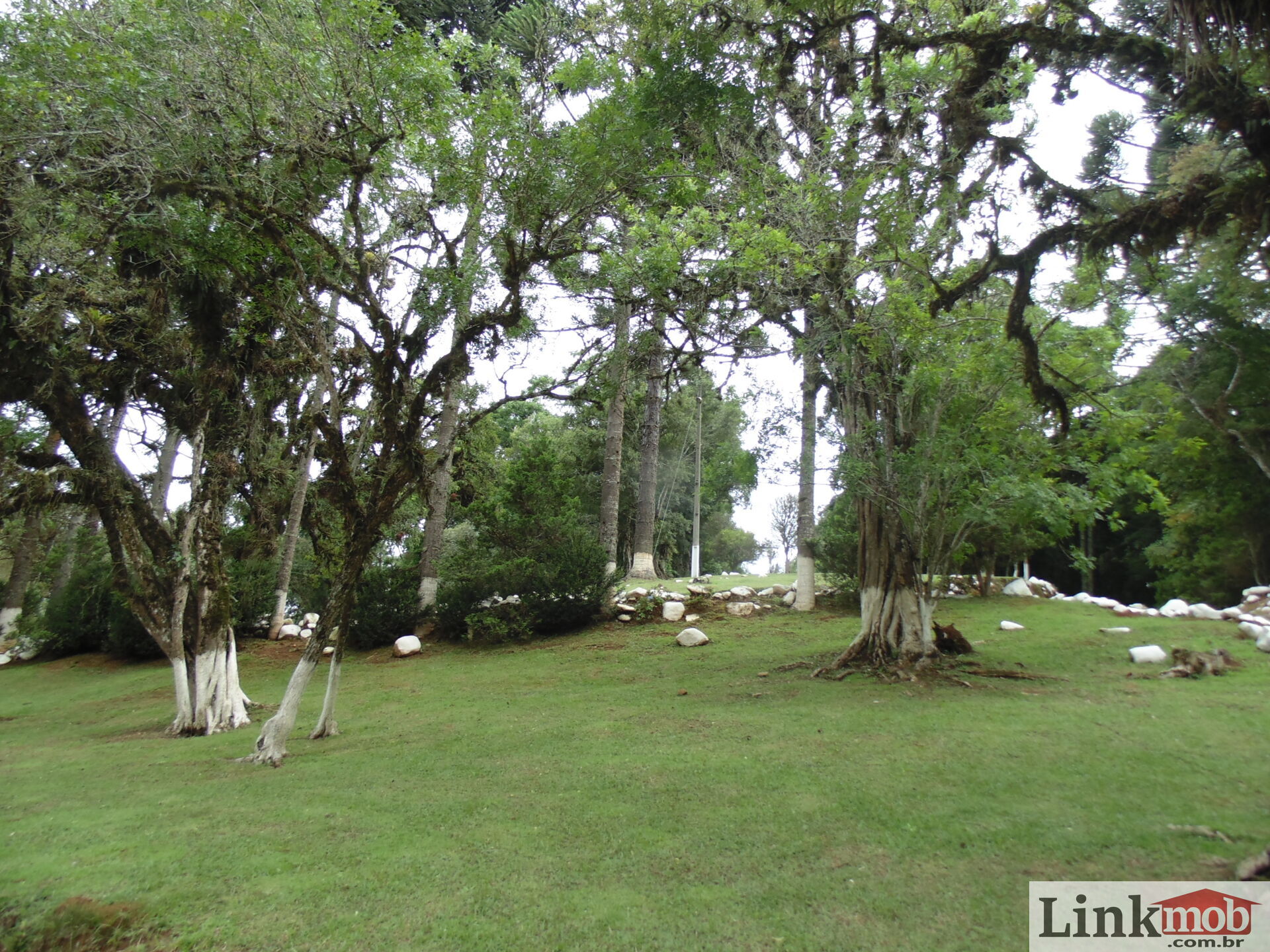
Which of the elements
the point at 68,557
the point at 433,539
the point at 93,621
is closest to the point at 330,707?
the point at 433,539

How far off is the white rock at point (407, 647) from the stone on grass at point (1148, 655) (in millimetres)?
11569

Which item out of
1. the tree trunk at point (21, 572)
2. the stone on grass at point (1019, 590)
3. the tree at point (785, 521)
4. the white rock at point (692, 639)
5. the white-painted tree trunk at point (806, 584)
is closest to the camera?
the white rock at point (692, 639)

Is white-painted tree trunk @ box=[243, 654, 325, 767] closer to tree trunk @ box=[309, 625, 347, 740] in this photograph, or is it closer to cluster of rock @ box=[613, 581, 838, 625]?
tree trunk @ box=[309, 625, 347, 740]

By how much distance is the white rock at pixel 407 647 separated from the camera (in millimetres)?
14000

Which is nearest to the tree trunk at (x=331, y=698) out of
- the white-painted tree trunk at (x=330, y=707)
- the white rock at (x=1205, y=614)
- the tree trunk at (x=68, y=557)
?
the white-painted tree trunk at (x=330, y=707)

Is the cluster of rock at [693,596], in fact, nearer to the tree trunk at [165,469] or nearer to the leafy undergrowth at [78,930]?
the tree trunk at [165,469]

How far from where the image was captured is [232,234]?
25.0 feet

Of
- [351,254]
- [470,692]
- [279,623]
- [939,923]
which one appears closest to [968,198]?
[939,923]

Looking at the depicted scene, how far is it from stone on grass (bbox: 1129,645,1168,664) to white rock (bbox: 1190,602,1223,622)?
14.0 feet

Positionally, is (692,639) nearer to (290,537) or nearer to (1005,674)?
(1005,674)

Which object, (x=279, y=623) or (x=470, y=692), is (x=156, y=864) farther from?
(x=279, y=623)

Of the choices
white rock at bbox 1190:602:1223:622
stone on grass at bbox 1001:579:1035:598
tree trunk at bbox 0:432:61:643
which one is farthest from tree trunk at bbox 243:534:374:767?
stone on grass at bbox 1001:579:1035:598

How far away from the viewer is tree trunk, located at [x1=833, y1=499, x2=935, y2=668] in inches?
374

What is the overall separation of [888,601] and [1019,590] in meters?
8.14
